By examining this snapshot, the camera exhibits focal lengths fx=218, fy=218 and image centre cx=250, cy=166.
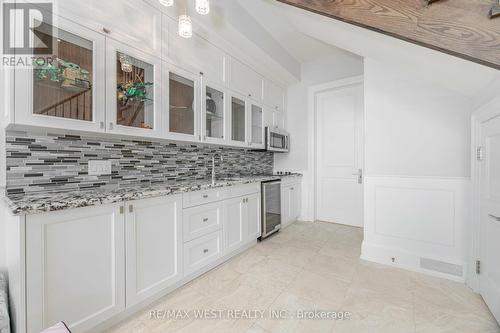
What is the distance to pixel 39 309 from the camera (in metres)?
1.12

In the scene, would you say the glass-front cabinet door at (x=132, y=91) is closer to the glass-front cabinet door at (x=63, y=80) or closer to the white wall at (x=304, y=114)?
the glass-front cabinet door at (x=63, y=80)

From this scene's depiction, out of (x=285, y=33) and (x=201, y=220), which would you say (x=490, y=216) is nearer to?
(x=201, y=220)

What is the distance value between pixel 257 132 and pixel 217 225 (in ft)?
5.41

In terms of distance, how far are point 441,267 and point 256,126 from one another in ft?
8.69

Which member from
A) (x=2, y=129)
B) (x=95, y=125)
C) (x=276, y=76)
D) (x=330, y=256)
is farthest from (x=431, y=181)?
(x=2, y=129)

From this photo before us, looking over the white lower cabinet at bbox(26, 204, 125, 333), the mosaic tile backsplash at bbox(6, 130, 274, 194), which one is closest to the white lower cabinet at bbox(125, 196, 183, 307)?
the white lower cabinet at bbox(26, 204, 125, 333)

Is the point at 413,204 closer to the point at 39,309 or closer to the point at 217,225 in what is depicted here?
the point at 217,225

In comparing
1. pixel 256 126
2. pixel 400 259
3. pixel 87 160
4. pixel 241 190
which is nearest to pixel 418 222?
pixel 400 259

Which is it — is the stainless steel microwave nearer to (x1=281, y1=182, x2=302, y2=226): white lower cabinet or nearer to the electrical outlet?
(x1=281, y1=182, x2=302, y2=226): white lower cabinet

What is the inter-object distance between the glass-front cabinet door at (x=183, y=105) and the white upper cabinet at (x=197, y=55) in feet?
0.39

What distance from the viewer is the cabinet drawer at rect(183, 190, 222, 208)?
190 centimetres

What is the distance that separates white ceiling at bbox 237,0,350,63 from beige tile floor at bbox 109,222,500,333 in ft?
8.54

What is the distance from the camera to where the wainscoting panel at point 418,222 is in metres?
2.02

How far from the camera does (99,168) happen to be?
1.79 meters
